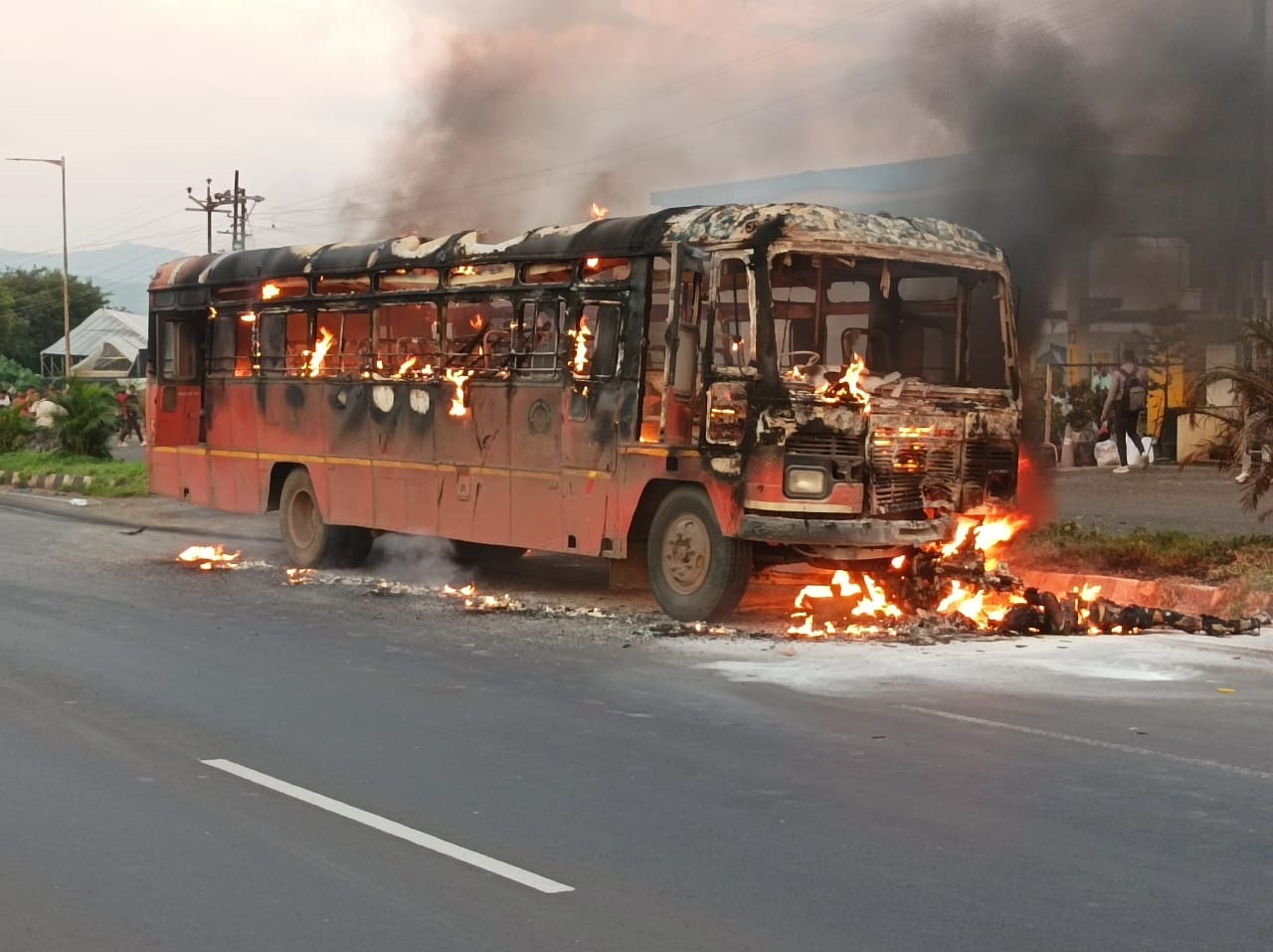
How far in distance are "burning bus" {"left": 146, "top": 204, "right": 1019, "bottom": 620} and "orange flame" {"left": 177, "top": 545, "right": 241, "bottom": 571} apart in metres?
1.41

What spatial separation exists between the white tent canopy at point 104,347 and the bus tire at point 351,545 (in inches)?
2537

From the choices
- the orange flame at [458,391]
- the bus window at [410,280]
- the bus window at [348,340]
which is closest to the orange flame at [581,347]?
the orange flame at [458,391]

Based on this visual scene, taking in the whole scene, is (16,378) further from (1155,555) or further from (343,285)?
(1155,555)

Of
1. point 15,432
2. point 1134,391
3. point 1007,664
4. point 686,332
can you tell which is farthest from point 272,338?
point 15,432

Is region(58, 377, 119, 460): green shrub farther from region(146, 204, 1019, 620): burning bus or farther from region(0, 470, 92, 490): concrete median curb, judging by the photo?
region(146, 204, 1019, 620): burning bus

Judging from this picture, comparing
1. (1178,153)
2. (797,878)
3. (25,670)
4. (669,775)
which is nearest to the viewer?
(797,878)

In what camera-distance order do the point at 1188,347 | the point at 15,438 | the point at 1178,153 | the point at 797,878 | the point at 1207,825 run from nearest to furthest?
the point at 797,878, the point at 1207,825, the point at 1178,153, the point at 1188,347, the point at 15,438

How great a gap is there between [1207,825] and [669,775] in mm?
2055

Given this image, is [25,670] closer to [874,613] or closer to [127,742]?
[127,742]

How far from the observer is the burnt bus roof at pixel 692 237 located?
11.0 metres

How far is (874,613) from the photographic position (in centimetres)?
1134

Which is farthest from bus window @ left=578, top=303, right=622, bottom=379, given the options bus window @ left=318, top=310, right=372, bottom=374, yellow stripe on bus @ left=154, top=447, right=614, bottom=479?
bus window @ left=318, top=310, right=372, bottom=374

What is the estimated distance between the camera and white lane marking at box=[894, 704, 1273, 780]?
6.80m

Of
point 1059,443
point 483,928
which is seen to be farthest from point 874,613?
point 1059,443
